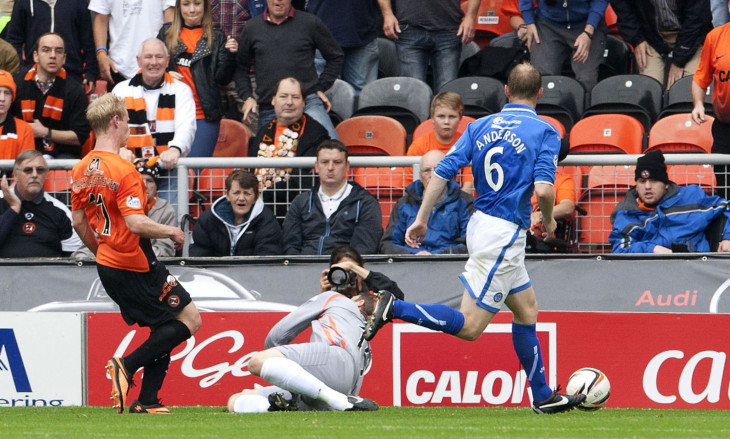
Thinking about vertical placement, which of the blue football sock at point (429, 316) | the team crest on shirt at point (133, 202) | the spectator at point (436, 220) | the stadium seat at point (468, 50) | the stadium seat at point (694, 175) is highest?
the stadium seat at point (468, 50)

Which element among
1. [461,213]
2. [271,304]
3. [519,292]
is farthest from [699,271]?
[271,304]

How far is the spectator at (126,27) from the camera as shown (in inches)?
466

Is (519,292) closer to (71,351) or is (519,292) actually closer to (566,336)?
(566,336)

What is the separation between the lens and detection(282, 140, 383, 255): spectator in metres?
9.54

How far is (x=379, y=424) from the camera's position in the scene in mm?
6156

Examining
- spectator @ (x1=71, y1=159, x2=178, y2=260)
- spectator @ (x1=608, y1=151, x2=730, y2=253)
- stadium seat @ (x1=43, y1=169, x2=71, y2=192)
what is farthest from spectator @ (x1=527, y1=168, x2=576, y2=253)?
stadium seat @ (x1=43, y1=169, x2=71, y2=192)

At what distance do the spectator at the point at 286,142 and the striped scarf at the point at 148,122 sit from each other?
0.81 metres

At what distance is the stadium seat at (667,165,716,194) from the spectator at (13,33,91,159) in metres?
5.38

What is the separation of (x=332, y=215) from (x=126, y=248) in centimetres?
285

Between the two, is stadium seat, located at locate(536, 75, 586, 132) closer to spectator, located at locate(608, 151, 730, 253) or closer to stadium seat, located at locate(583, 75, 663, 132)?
stadium seat, located at locate(583, 75, 663, 132)

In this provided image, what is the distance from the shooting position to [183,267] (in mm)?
9516

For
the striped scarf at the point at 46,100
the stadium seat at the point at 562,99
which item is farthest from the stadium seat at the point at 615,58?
the striped scarf at the point at 46,100

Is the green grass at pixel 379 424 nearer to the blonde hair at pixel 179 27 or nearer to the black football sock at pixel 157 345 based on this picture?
the black football sock at pixel 157 345

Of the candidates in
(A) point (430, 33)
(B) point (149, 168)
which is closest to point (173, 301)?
(B) point (149, 168)
